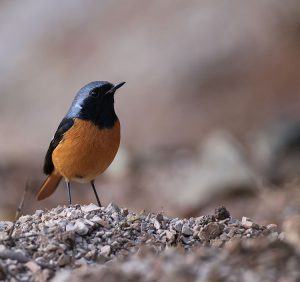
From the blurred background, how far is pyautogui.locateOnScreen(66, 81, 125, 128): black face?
358 centimetres

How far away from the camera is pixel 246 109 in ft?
60.1

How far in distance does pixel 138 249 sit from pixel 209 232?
0.80 meters

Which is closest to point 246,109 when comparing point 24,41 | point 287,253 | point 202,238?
point 24,41

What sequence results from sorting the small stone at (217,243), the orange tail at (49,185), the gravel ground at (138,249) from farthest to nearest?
the orange tail at (49,185) < the small stone at (217,243) < the gravel ground at (138,249)

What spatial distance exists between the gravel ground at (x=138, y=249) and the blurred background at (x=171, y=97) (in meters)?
4.58

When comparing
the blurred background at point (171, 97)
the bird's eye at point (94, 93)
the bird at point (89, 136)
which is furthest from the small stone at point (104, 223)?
the blurred background at point (171, 97)

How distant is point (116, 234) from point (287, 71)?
12.5m

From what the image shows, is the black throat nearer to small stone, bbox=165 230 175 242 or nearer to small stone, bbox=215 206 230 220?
small stone, bbox=215 206 230 220

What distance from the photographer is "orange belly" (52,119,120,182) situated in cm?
844

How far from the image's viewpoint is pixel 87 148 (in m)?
8.47

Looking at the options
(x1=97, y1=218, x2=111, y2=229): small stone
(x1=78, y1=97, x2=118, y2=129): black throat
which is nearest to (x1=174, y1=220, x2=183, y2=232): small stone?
(x1=97, y1=218, x2=111, y2=229): small stone

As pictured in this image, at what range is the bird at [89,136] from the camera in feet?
27.8

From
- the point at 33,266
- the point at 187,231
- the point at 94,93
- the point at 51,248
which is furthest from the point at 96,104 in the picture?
the point at 33,266

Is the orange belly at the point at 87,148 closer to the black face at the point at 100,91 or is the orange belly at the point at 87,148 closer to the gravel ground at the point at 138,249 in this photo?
the black face at the point at 100,91
